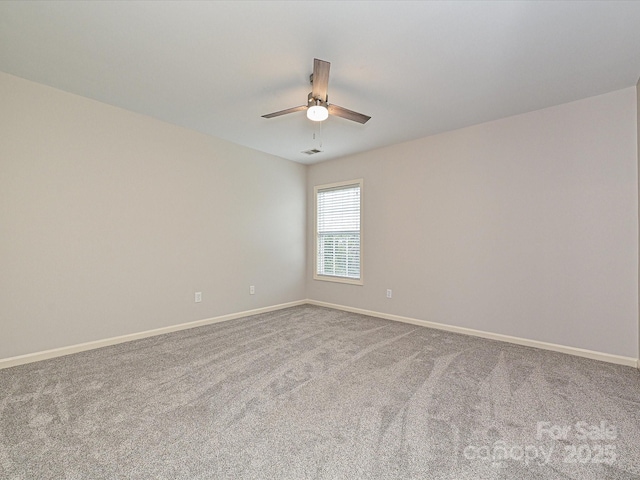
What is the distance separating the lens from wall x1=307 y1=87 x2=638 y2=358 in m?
2.81

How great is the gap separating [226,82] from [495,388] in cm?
336

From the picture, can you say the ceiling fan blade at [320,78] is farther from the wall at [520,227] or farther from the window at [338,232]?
the window at [338,232]

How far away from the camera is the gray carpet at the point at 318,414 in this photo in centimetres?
146

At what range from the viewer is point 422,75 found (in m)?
2.57

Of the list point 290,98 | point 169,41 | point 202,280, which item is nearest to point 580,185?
point 290,98

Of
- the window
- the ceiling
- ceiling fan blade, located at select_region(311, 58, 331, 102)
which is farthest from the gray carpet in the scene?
the ceiling

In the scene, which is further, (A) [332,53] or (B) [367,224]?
(B) [367,224]

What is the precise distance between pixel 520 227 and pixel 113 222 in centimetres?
443

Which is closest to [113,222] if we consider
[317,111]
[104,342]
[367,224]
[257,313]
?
[104,342]

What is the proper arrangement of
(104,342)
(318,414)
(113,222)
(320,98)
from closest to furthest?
(318,414)
(320,98)
(104,342)
(113,222)

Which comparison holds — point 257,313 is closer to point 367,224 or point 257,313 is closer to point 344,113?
point 367,224

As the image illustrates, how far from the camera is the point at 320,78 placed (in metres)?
2.18

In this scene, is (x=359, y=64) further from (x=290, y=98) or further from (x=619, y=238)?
(x=619, y=238)

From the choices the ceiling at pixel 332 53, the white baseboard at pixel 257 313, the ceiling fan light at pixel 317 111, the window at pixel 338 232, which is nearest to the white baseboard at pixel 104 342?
the white baseboard at pixel 257 313
